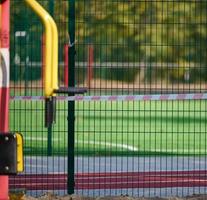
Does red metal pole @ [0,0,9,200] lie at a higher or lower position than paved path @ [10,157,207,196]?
Result: higher

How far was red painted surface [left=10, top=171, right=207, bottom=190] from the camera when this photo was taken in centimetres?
1221

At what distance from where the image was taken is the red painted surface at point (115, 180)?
481 inches

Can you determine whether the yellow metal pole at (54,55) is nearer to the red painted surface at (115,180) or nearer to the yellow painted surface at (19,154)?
the yellow painted surface at (19,154)

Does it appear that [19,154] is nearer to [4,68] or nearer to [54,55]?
[4,68]

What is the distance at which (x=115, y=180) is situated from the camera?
1274 cm

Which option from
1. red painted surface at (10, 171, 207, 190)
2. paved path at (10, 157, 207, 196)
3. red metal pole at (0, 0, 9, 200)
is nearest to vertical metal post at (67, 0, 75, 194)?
paved path at (10, 157, 207, 196)

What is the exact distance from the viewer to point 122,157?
15578mm

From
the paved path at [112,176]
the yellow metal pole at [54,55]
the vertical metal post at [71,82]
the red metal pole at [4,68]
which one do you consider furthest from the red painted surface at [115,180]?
the yellow metal pole at [54,55]

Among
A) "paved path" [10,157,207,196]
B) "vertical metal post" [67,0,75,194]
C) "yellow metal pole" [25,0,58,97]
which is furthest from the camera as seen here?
"paved path" [10,157,207,196]

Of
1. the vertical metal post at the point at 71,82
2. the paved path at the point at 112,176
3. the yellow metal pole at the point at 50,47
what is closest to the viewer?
the yellow metal pole at the point at 50,47

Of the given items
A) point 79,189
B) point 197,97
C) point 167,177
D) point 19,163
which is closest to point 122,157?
point 167,177

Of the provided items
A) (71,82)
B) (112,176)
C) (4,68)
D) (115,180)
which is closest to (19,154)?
(4,68)

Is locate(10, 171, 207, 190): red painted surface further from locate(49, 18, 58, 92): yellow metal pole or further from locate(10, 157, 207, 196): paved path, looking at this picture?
locate(49, 18, 58, 92): yellow metal pole

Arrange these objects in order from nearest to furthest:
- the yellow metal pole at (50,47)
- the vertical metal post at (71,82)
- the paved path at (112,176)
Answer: the yellow metal pole at (50,47)
the vertical metal post at (71,82)
the paved path at (112,176)
